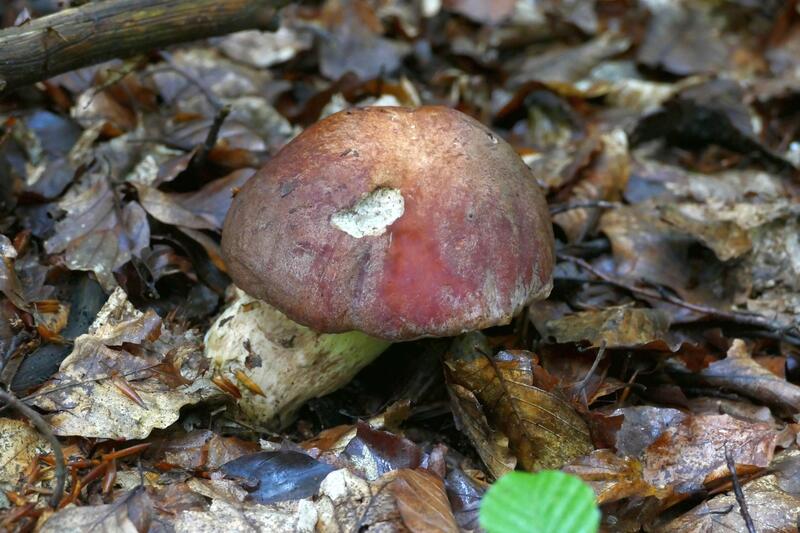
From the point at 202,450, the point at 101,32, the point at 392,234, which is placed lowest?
the point at 202,450

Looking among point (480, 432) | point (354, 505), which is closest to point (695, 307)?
point (480, 432)

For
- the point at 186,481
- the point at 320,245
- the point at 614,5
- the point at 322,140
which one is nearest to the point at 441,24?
the point at 614,5

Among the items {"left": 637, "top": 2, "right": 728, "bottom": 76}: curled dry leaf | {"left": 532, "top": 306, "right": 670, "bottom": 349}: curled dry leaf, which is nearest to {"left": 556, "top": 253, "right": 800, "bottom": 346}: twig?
{"left": 532, "top": 306, "right": 670, "bottom": 349}: curled dry leaf

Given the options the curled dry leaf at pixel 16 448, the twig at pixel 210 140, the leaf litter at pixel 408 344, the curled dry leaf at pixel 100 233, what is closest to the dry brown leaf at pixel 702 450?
the leaf litter at pixel 408 344

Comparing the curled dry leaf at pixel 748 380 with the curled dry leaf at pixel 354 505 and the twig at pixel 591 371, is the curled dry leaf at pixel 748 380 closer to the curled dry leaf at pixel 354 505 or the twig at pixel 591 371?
the twig at pixel 591 371

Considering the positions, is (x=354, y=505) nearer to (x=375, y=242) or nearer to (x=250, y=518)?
(x=250, y=518)

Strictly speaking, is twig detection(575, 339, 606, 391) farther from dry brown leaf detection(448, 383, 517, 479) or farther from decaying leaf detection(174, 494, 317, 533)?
decaying leaf detection(174, 494, 317, 533)
